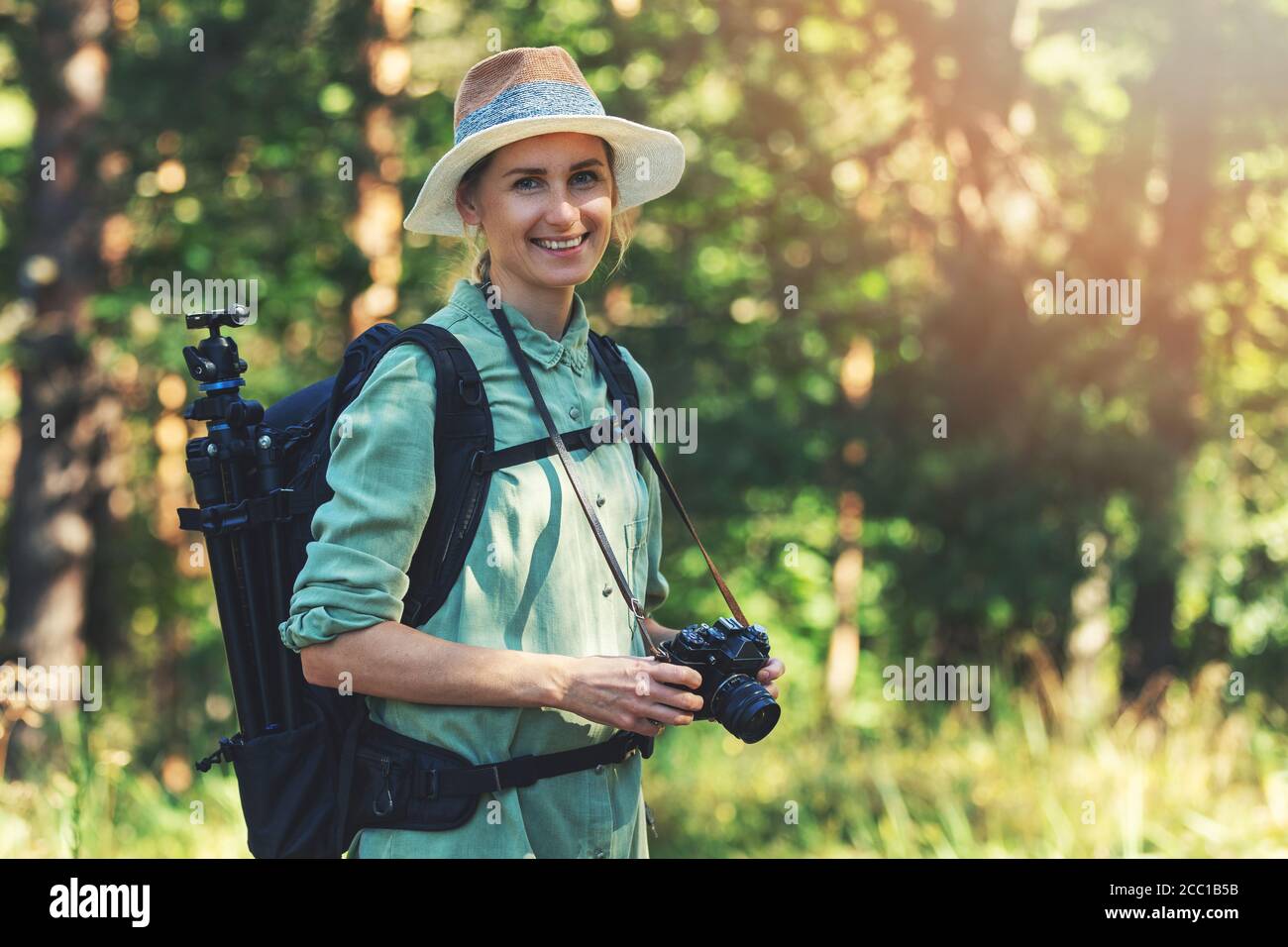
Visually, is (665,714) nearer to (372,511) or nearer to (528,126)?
(372,511)

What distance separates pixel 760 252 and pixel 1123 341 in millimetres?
4383

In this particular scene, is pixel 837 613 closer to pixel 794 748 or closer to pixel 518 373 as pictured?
pixel 794 748

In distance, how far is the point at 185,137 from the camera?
376 inches

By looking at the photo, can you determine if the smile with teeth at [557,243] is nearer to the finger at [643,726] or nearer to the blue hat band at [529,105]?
the blue hat band at [529,105]

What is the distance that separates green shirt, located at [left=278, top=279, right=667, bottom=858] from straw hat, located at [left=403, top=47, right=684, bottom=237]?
0.23 m

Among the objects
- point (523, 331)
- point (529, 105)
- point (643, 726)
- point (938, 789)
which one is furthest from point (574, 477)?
point (938, 789)

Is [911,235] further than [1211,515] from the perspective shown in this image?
Yes

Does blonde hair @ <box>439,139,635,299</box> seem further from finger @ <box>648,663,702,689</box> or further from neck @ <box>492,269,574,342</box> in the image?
finger @ <box>648,663,702,689</box>

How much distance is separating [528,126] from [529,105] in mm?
62

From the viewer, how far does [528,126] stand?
2141mm

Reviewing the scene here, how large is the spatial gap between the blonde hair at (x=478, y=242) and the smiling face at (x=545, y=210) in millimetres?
43

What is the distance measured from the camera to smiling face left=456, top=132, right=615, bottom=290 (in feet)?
7.13

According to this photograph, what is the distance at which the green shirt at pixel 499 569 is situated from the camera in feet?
6.37
